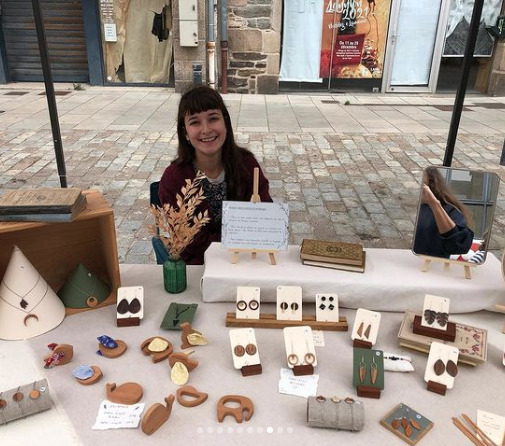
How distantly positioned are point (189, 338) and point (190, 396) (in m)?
0.22

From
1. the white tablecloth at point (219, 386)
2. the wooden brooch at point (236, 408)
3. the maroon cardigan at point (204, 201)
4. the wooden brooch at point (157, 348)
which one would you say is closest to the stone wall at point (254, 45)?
the maroon cardigan at point (204, 201)

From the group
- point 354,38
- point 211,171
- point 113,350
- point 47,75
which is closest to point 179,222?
point 113,350

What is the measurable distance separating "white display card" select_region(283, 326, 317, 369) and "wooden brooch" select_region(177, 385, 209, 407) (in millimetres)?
274

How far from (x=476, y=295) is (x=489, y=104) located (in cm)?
819

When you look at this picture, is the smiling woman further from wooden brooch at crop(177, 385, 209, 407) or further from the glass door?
the glass door

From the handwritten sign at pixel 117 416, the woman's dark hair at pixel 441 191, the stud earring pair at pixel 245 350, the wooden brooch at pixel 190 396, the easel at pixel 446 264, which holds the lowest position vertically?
the handwritten sign at pixel 117 416

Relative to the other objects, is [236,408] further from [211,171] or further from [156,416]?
[211,171]

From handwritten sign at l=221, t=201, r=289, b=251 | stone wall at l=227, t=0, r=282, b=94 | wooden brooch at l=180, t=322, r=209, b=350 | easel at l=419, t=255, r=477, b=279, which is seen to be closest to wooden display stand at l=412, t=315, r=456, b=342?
easel at l=419, t=255, r=477, b=279

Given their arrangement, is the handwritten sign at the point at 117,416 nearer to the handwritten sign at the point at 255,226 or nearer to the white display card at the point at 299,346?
→ the white display card at the point at 299,346

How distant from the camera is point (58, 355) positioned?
1.37 meters

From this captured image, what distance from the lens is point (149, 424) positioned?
1.16m

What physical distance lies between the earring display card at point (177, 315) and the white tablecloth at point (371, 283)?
9 cm

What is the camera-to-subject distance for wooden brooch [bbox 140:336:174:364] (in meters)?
1.41

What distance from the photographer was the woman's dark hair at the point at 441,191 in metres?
1.62
